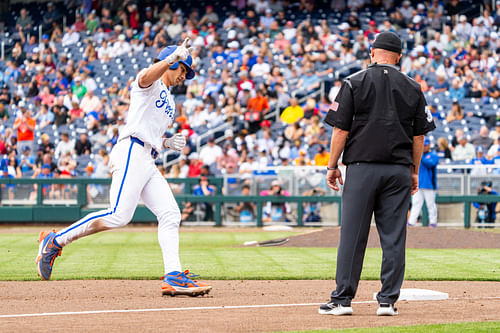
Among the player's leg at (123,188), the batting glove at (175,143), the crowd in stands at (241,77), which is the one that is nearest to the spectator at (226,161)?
the crowd in stands at (241,77)

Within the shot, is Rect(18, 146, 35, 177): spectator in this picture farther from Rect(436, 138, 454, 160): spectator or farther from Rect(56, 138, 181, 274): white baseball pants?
Rect(56, 138, 181, 274): white baseball pants

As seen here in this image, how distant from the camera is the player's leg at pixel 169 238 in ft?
23.0

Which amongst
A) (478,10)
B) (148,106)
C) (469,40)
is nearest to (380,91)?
(148,106)

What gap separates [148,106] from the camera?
7004mm

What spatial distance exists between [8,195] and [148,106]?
14147 millimetres

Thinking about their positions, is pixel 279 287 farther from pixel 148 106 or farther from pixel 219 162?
pixel 219 162

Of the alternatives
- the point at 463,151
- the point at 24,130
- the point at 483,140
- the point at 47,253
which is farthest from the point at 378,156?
the point at 24,130

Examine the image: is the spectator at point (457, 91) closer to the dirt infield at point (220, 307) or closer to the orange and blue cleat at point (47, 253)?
the dirt infield at point (220, 307)

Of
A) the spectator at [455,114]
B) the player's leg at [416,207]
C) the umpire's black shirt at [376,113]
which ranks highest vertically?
the spectator at [455,114]

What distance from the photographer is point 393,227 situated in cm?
577

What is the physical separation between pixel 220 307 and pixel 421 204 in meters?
11.4

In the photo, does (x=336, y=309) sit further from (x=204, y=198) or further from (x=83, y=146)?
(x=83, y=146)

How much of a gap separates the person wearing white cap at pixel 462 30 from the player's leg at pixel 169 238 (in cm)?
1870

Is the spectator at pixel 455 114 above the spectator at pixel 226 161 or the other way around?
above
